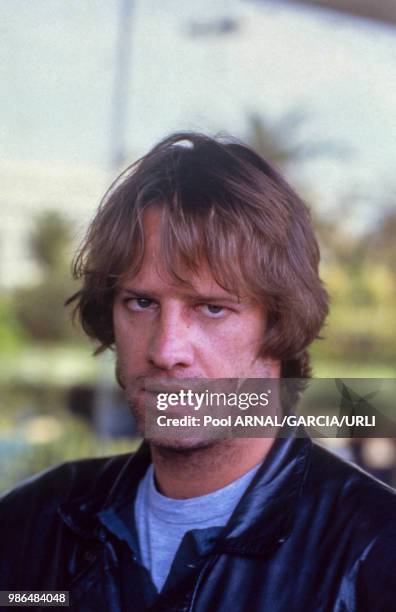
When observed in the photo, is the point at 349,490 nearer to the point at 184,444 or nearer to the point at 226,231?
the point at 184,444

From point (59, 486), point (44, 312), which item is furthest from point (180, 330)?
point (44, 312)

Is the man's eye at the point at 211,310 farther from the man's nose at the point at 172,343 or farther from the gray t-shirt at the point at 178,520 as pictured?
the gray t-shirt at the point at 178,520

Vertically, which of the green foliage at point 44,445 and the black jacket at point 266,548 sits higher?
the black jacket at point 266,548

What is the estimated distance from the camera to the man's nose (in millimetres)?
927

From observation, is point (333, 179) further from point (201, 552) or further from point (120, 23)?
point (201, 552)

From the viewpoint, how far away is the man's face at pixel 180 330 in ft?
3.07

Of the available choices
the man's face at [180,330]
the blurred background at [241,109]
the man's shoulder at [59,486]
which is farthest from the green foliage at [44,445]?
→ the man's face at [180,330]

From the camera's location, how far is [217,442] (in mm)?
985

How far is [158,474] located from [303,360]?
0.23 m

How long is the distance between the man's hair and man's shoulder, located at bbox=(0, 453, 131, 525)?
25 cm

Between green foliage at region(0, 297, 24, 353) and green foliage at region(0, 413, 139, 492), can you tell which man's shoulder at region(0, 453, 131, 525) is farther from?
green foliage at region(0, 297, 24, 353)

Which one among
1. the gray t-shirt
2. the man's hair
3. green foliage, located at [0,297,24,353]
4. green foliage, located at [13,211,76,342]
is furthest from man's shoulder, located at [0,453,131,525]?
green foliage, located at [0,297,24,353]

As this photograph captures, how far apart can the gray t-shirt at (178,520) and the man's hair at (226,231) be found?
6.7 inches

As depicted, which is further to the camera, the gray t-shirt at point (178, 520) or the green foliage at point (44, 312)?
the green foliage at point (44, 312)
